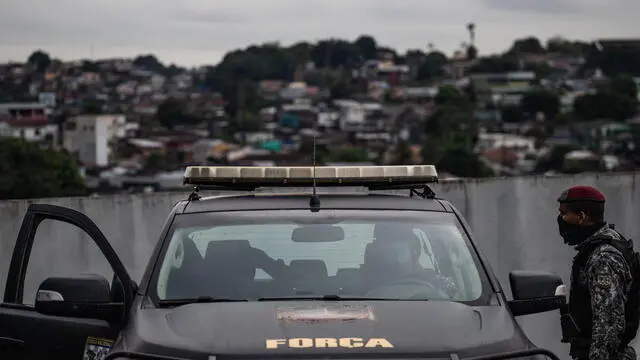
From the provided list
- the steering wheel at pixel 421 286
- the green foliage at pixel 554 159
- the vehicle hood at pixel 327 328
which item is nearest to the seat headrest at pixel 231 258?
the vehicle hood at pixel 327 328

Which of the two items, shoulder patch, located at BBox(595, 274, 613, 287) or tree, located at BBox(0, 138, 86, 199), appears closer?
shoulder patch, located at BBox(595, 274, 613, 287)

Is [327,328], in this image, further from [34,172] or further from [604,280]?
[34,172]

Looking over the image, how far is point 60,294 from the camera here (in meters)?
7.10

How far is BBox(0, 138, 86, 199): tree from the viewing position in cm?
12962

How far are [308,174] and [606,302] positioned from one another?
4.56 ft

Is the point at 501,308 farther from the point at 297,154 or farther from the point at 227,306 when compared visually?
the point at 297,154

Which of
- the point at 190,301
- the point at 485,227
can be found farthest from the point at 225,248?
the point at 485,227

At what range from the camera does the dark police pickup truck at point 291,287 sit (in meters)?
6.48

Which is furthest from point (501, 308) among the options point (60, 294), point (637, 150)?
point (637, 150)

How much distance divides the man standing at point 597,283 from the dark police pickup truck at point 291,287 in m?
0.30

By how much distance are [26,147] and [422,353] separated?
13171 centimetres

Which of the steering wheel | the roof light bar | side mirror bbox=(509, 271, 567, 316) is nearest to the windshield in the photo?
the steering wheel

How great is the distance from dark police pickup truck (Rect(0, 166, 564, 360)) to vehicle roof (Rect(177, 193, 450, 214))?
0.01 m

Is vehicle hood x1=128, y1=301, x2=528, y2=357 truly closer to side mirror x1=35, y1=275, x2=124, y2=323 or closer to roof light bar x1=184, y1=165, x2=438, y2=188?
side mirror x1=35, y1=275, x2=124, y2=323
